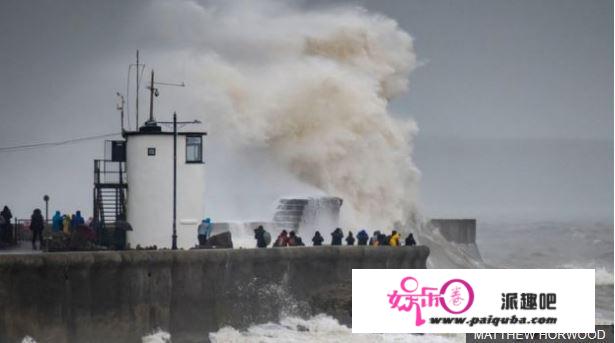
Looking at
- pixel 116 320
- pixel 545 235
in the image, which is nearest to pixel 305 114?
pixel 116 320

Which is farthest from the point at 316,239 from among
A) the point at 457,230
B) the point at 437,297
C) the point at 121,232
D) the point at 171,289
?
the point at 457,230

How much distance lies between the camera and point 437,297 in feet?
102

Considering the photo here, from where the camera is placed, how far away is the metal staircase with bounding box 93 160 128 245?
107ft

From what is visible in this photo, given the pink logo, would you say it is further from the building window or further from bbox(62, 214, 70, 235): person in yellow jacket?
bbox(62, 214, 70, 235): person in yellow jacket

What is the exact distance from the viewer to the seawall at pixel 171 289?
91.6ft

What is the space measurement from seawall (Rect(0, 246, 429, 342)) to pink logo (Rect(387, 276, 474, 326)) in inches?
71.0

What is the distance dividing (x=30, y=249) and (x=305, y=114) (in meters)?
15.4

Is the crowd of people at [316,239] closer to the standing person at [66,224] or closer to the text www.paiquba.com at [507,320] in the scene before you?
the standing person at [66,224]

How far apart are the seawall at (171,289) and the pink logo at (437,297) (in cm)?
180

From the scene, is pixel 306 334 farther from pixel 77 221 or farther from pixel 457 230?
pixel 457 230

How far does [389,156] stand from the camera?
47.8m
